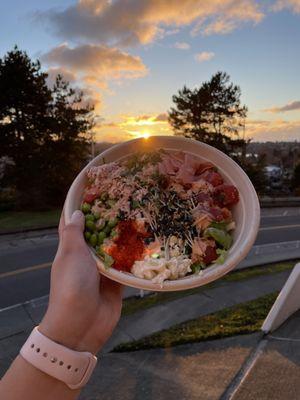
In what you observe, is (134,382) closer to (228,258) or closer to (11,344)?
(11,344)

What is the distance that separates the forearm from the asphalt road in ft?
24.3

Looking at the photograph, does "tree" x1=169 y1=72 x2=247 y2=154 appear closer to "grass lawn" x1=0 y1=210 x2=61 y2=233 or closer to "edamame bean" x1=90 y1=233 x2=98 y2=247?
"grass lawn" x1=0 y1=210 x2=61 y2=233

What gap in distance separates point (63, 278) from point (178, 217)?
68 centimetres

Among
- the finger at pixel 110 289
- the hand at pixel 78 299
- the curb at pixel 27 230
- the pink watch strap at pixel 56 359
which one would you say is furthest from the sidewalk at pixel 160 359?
the curb at pixel 27 230

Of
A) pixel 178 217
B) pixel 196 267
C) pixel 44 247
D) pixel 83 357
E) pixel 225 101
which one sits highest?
pixel 225 101

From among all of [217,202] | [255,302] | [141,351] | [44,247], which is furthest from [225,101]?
[217,202]

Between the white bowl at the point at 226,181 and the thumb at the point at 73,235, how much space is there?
0.09 metres

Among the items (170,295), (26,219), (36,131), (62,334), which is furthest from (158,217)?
(36,131)

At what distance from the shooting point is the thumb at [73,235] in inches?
77.9

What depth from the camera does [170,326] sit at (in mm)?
6750

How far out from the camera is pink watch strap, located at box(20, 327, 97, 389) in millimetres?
1502

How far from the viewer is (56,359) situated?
152 cm

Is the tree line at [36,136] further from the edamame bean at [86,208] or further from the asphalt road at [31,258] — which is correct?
the edamame bean at [86,208]

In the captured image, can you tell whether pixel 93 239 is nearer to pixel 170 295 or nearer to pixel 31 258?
pixel 170 295
